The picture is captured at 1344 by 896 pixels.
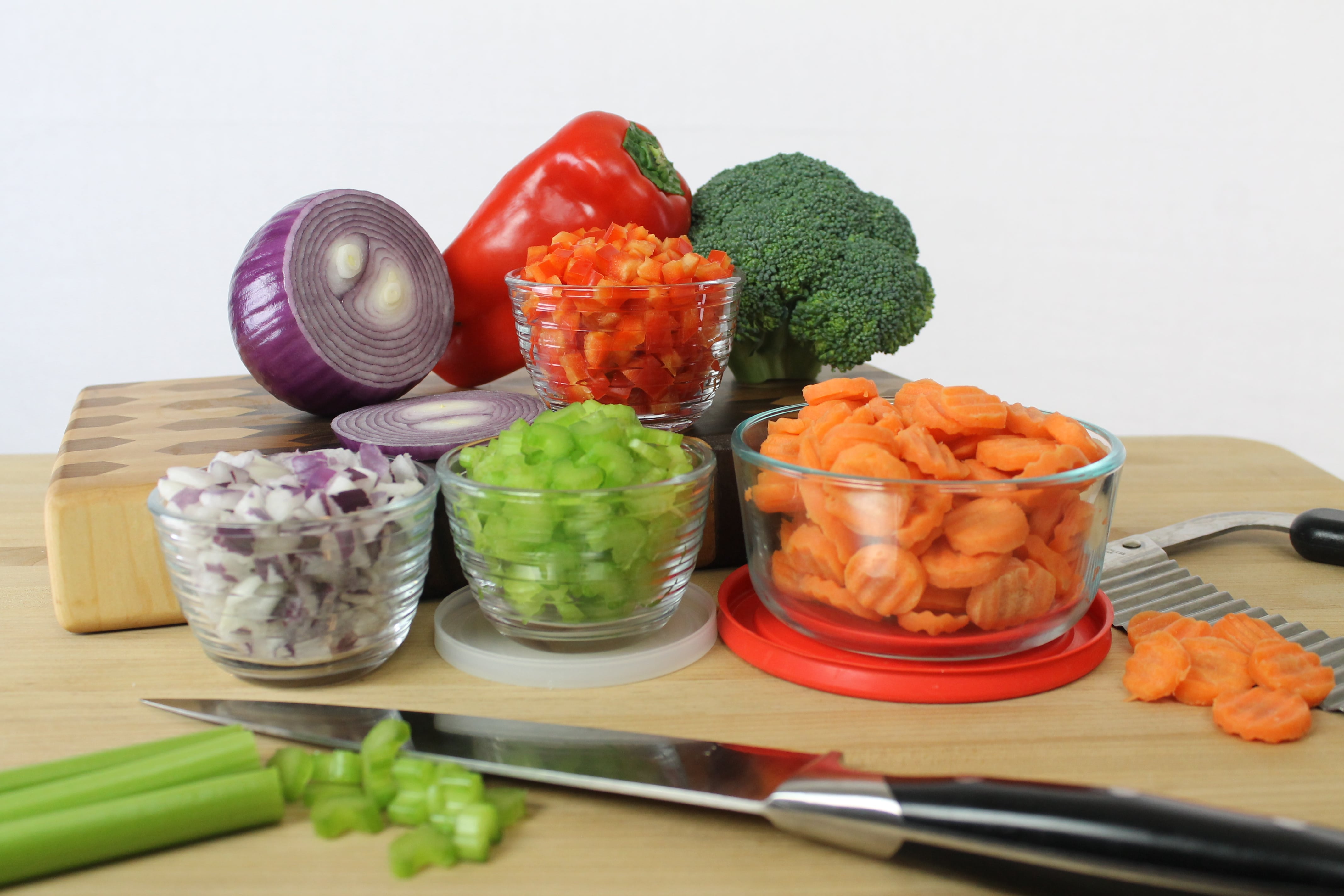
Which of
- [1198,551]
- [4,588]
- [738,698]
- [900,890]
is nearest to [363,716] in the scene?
[738,698]

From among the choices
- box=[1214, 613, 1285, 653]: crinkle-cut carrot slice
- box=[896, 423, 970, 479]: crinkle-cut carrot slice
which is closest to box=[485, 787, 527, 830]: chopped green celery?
box=[896, 423, 970, 479]: crinkle-cut carrot slice

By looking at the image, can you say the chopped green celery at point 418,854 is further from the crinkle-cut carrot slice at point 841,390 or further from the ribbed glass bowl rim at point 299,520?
the crinkle-cut carrot slice at point 841,390

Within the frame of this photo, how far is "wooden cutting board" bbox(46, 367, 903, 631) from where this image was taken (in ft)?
3.93

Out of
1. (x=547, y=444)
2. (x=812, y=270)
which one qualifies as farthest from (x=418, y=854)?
(x=812, y=270)

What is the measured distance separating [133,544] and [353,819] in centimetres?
55

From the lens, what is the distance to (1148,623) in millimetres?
1155

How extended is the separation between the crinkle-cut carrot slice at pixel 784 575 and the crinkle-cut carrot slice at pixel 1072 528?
0.81 feet

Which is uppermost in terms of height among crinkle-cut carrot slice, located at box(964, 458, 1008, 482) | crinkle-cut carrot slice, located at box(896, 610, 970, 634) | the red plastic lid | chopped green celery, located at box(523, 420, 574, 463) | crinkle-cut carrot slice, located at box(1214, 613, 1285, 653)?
chopped green celery, located at box(523, 420, 574, 463)

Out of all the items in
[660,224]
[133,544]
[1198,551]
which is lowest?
[1198,551]

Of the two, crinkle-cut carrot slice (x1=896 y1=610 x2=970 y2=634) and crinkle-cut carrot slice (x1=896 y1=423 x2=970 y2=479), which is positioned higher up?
crinkle-cut carrot slice (x1=896 y1=423 x2=970 y2=479)

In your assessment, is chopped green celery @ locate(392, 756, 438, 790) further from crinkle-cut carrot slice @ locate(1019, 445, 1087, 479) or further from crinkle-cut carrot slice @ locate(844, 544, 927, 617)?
crinkle-cut carrot slice @ locate(1019, 445, 1087, 479)

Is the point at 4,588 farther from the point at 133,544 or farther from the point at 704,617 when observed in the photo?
the point at 704,617

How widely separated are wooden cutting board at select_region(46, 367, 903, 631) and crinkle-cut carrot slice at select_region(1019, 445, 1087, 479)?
0.47m

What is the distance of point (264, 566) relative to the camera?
3.22 ft
